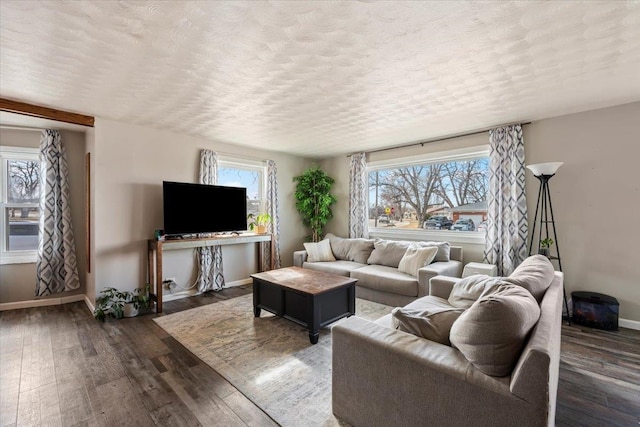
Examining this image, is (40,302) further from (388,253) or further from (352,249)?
(388,253)

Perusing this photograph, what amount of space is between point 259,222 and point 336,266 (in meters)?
1.60

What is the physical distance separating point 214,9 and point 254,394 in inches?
95.4

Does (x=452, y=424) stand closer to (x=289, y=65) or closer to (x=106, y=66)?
(x=289, y=65)

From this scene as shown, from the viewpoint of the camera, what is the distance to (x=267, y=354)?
251 centimetres

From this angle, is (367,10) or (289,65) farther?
(289,65)

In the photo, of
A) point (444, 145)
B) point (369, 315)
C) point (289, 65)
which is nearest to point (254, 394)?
point (369, 315)

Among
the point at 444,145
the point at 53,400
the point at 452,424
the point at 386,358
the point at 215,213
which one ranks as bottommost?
the point at 53,400

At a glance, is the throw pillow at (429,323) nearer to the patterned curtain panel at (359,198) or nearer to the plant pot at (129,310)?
the plant pot at (129,310)

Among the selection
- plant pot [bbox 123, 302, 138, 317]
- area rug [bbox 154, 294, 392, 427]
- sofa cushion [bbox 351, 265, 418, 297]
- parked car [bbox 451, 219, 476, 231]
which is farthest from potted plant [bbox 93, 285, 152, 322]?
parked car [bbox 451, 219, 476, 231]

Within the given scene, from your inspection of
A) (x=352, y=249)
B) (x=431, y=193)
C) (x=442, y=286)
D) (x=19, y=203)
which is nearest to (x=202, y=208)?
(x=19, y=203)

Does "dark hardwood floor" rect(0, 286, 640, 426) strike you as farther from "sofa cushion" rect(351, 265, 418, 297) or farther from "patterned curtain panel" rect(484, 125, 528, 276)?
"sofa cushion" rect(351, 265, 418, 297)

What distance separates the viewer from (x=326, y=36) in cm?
182

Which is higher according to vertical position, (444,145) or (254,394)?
(444,145)

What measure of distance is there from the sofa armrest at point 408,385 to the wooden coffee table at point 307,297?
42.6 inches
